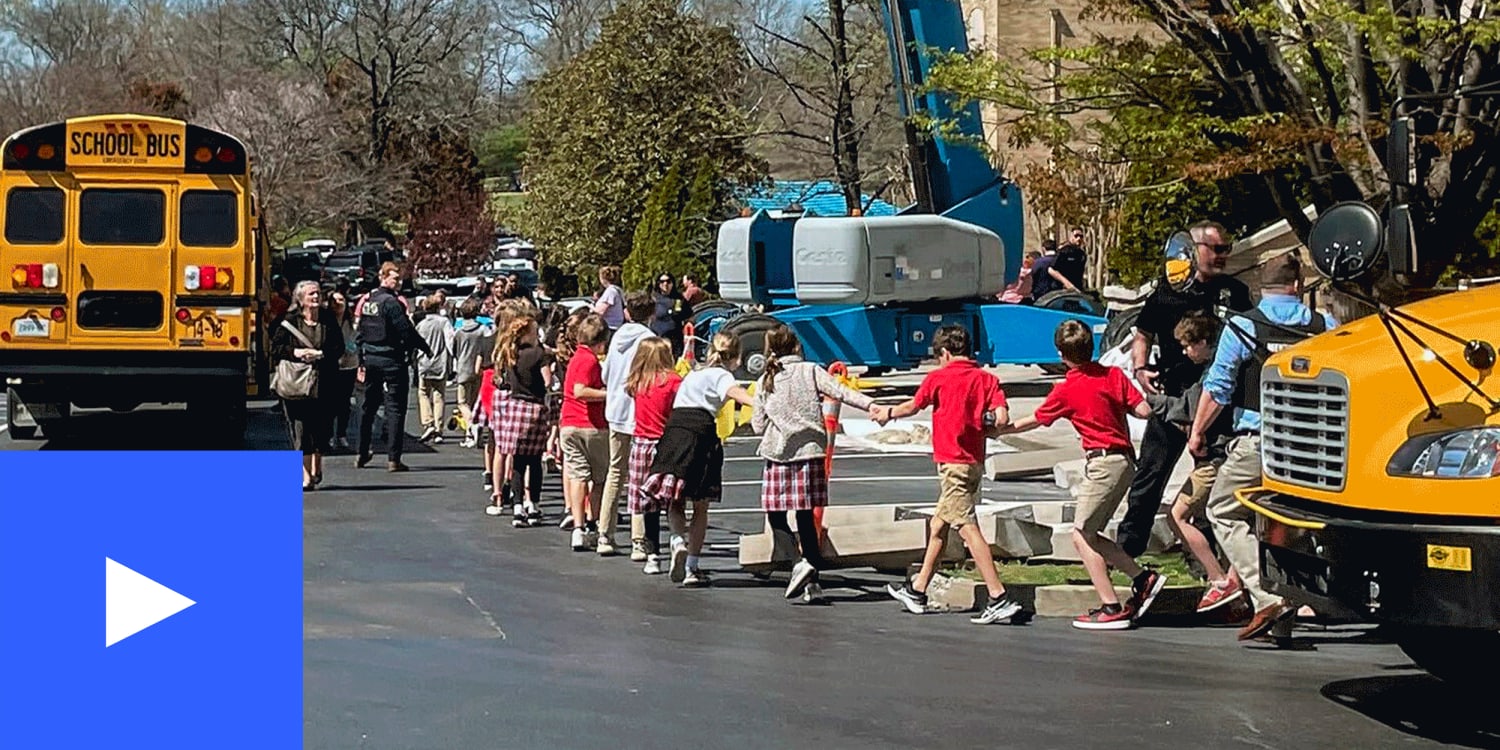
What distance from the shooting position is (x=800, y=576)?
36.3ft

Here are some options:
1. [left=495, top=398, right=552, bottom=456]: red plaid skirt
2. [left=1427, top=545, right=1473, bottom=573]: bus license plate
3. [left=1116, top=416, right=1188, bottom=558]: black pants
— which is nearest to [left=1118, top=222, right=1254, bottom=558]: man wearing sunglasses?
[left=1116, top=416, right=1188, bottom=558]: black pants

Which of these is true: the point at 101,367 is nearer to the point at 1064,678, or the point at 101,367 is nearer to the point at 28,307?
the point at 28,307

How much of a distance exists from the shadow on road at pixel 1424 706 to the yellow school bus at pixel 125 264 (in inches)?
502

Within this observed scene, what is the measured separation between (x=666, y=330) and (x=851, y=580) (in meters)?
11.3

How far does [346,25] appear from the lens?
6284 centimetres

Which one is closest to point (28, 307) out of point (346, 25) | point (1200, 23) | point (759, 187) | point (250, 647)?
point (1200, 23)

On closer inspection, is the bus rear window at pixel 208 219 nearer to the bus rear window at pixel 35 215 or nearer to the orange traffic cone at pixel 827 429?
the bus rear window at pixel 35 215

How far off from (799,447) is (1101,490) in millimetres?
1899

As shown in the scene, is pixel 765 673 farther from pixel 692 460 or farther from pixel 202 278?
pixel 202 278

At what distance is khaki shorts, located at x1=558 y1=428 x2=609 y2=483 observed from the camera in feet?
43.8

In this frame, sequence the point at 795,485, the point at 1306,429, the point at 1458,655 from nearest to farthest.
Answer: the point at 1306,429
the point at 1458,655
the point at 795,485

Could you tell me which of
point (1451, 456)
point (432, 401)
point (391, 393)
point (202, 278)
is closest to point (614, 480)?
point (391, 393)

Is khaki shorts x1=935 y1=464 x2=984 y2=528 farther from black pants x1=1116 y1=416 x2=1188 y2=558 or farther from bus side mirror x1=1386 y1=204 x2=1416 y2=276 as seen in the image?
bus side mirror x1=1386 y1=204 x2=1416 y2=276

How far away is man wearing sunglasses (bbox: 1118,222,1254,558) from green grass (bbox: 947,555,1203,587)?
0.48 m
